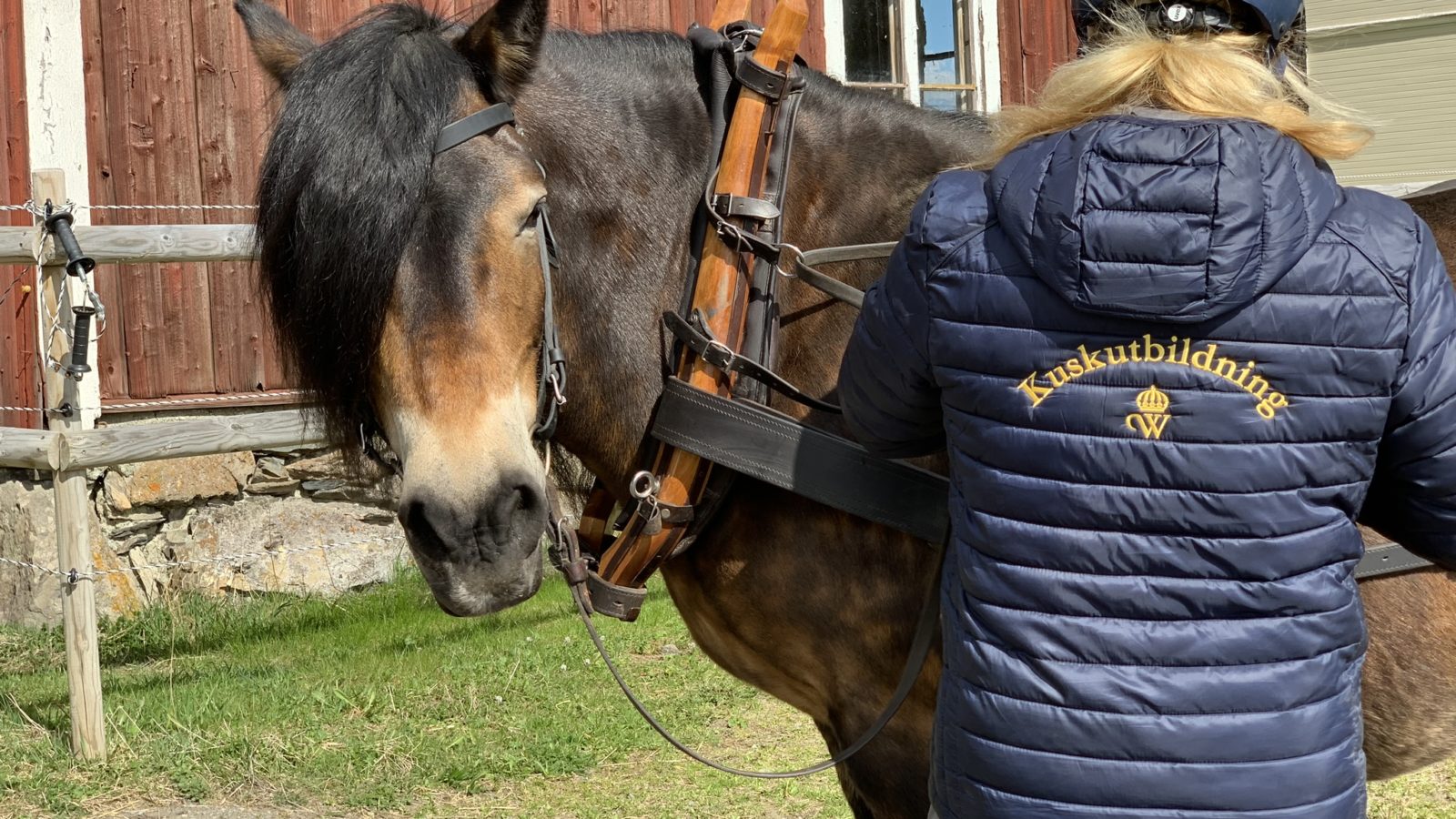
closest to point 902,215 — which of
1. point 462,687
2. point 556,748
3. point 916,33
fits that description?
point 556,748

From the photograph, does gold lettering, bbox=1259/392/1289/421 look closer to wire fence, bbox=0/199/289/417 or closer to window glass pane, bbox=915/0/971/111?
wire fence, bbox=0/199/289/417

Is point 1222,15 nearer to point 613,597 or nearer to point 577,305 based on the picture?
point 577,305

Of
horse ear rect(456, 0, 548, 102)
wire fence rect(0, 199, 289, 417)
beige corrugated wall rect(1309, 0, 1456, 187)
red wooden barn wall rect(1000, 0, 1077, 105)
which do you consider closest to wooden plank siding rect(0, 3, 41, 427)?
wire fence rect(0, 199, 289, 417)

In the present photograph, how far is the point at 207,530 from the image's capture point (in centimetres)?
551

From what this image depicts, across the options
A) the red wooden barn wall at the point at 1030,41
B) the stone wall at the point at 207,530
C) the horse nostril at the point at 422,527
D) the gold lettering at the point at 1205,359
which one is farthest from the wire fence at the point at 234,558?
the red wooden barn wall at the point at 1030,41

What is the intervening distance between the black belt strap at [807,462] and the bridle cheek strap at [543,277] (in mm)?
192

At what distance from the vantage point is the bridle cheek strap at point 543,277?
1.82 meters

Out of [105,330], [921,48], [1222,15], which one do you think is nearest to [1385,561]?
[1222,15]

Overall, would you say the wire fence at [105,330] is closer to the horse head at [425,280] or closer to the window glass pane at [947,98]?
the horse head at [425,280]

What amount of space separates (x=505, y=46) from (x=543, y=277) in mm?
374

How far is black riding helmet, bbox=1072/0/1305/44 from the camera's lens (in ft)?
5.32

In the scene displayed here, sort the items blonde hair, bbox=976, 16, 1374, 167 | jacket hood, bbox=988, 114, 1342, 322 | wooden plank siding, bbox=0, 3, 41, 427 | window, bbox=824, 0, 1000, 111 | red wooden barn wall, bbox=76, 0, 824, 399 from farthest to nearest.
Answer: window, bbox=824, 0, 1000, 111, red wooden barn wall, bbox=76, 0, 824, 399, wooden plank siding, bbox=0, 3, 41, 427, blonde hair, bbox=976, 16, 1374, 167, jacket hood, bbox=988, 114, 1342, 322

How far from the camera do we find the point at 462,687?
180 inches

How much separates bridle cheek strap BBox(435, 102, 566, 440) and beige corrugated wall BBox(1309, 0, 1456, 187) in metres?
9.23
